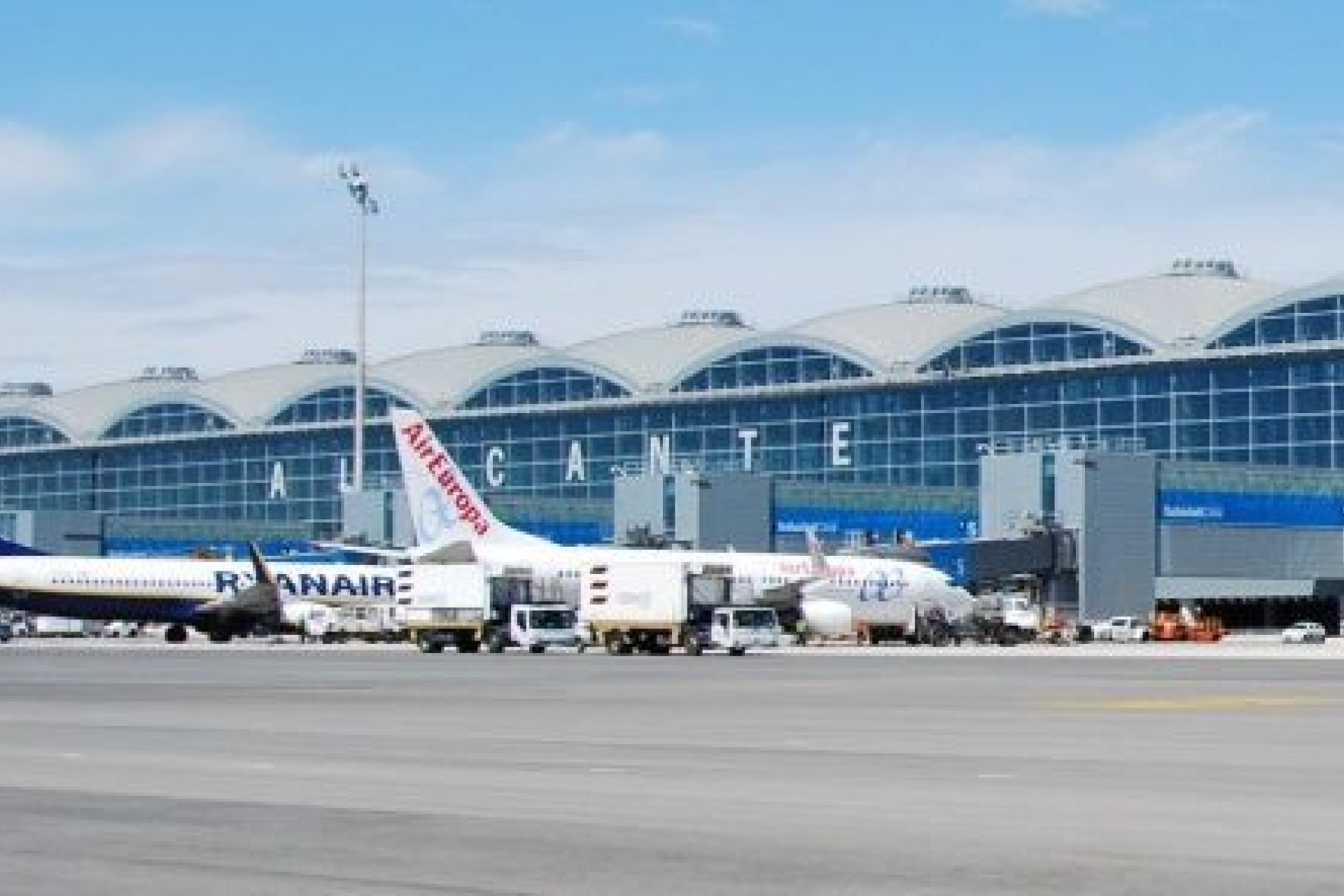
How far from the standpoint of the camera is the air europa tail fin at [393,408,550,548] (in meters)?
107

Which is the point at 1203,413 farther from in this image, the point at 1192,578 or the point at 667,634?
the point at 667,634

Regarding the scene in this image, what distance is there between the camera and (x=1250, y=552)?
13712 centimetres

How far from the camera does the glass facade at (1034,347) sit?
14925 centimetres

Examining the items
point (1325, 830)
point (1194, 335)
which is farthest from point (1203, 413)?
point (1325, 830)

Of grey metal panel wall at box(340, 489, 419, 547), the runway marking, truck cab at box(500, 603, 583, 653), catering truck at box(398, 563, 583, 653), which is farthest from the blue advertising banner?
the runway marking

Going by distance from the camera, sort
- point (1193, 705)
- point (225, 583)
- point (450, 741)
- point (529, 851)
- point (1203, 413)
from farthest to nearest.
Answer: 1. point (1203, 413)
2. point (225, 583)
3. point (1193, 705)
4. point (450, 741)
5. point (529, 851)

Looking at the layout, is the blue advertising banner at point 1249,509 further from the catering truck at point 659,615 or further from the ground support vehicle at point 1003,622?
the catering truck at point 659,615

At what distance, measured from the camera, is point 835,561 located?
358 feet

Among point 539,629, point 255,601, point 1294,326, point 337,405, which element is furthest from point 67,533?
point 539,629

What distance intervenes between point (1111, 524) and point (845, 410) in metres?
34.7

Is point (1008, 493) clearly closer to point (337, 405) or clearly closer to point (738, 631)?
point (738, 631)

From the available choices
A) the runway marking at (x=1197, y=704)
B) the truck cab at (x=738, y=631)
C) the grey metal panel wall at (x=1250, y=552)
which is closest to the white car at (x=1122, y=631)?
the grey metal panel wall at (x=1250, y=552)

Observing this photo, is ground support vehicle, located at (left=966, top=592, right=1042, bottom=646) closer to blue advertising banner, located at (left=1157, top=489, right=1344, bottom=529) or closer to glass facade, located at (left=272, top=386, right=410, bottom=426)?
blue advertising banner, located at (left=1157, top=489, right=1344, bottom=529)

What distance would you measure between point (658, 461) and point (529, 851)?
487 feet
